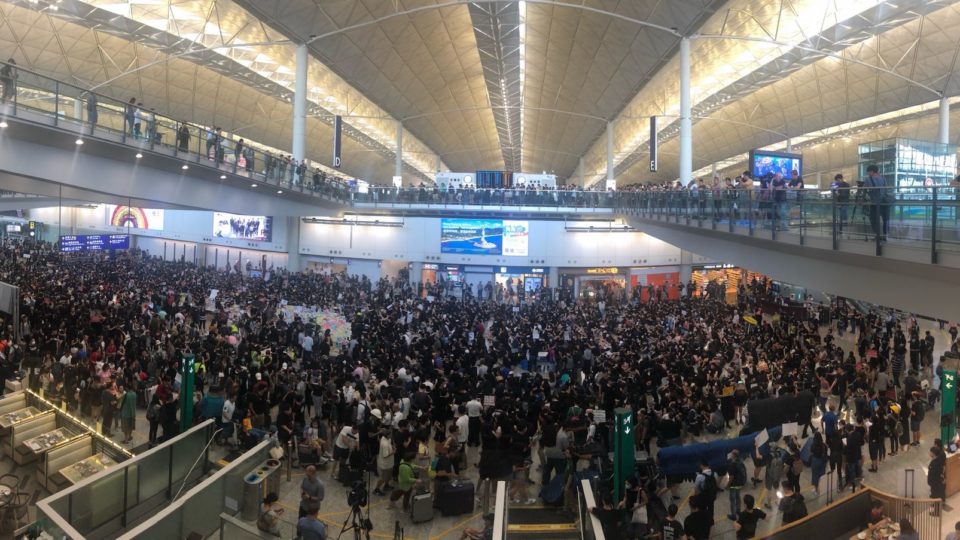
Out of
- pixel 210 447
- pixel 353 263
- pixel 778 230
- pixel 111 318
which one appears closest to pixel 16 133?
pixel 111 318

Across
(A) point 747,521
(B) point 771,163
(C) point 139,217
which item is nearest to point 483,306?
(B) point 771,163

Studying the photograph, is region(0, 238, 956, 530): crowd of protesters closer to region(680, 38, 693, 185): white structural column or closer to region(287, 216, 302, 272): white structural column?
region(680, 38, 693, 185): white structural column

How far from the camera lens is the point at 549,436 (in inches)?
343

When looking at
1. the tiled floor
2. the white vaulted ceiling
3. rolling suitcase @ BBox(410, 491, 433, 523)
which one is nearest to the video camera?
the tiled floor

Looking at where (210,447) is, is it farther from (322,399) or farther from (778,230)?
(778,230)

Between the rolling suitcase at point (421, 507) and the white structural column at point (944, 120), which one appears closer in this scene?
the rolling suitcase at point (421, 507)

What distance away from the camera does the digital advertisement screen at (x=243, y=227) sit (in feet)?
112

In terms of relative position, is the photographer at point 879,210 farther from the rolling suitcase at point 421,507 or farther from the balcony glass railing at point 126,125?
the balcony glass railing at point 126,125

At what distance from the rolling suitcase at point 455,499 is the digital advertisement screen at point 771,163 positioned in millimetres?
13712

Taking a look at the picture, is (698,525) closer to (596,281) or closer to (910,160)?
(910,160)

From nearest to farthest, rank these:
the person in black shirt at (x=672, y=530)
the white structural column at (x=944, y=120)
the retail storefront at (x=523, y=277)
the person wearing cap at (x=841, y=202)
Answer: the person in black shirt at (x=672, y=530)
the person wearing cap at (x=841, y=202)
the white structural column at (x=944, y=120)
the retail storefront at (x=523, y=277)

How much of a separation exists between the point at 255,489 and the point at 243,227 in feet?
100

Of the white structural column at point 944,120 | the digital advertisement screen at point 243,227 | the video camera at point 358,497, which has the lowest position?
the video camera at point 358,497

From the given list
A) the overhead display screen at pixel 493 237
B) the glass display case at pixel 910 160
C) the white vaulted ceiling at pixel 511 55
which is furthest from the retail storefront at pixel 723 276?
the glass display case at pixel 910 160
